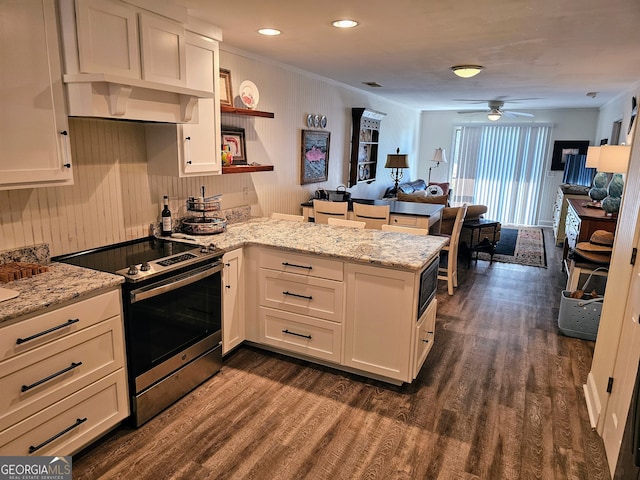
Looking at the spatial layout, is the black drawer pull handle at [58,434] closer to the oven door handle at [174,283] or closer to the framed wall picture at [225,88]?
the oven door handle at [174,283]

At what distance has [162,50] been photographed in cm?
248

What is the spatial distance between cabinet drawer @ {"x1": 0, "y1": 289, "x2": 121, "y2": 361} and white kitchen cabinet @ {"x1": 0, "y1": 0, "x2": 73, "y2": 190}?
0.61 m

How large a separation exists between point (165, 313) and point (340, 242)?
125 centimetres

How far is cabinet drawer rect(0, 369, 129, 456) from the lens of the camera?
70.9 inches

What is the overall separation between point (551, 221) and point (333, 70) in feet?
22.0

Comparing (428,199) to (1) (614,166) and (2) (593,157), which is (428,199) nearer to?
(2) (593,157)

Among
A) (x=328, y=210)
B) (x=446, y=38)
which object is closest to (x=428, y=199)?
(x=328, y=210)

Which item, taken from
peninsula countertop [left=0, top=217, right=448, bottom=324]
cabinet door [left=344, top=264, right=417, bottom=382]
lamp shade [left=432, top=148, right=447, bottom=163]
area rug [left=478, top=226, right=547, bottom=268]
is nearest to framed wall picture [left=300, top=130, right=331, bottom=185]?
peninsula countertop [left=0, top=217, right=448, bottom=324]

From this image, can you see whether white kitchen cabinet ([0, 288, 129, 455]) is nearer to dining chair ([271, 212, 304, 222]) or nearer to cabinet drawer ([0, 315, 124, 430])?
cabinet drawer ([0, 315, 124, 430])

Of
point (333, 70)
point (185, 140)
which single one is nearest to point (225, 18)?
point (185, 140)

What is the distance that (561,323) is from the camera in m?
3.63

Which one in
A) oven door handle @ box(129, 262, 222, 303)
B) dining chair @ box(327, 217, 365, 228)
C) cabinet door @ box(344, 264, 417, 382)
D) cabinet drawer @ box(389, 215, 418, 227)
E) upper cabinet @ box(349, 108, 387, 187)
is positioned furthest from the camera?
upper cabinet @ box(349, 108, 387, 187)

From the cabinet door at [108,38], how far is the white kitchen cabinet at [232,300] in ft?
4.19

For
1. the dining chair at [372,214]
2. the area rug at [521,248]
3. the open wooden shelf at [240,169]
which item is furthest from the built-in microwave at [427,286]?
the area rug at [521,248]
